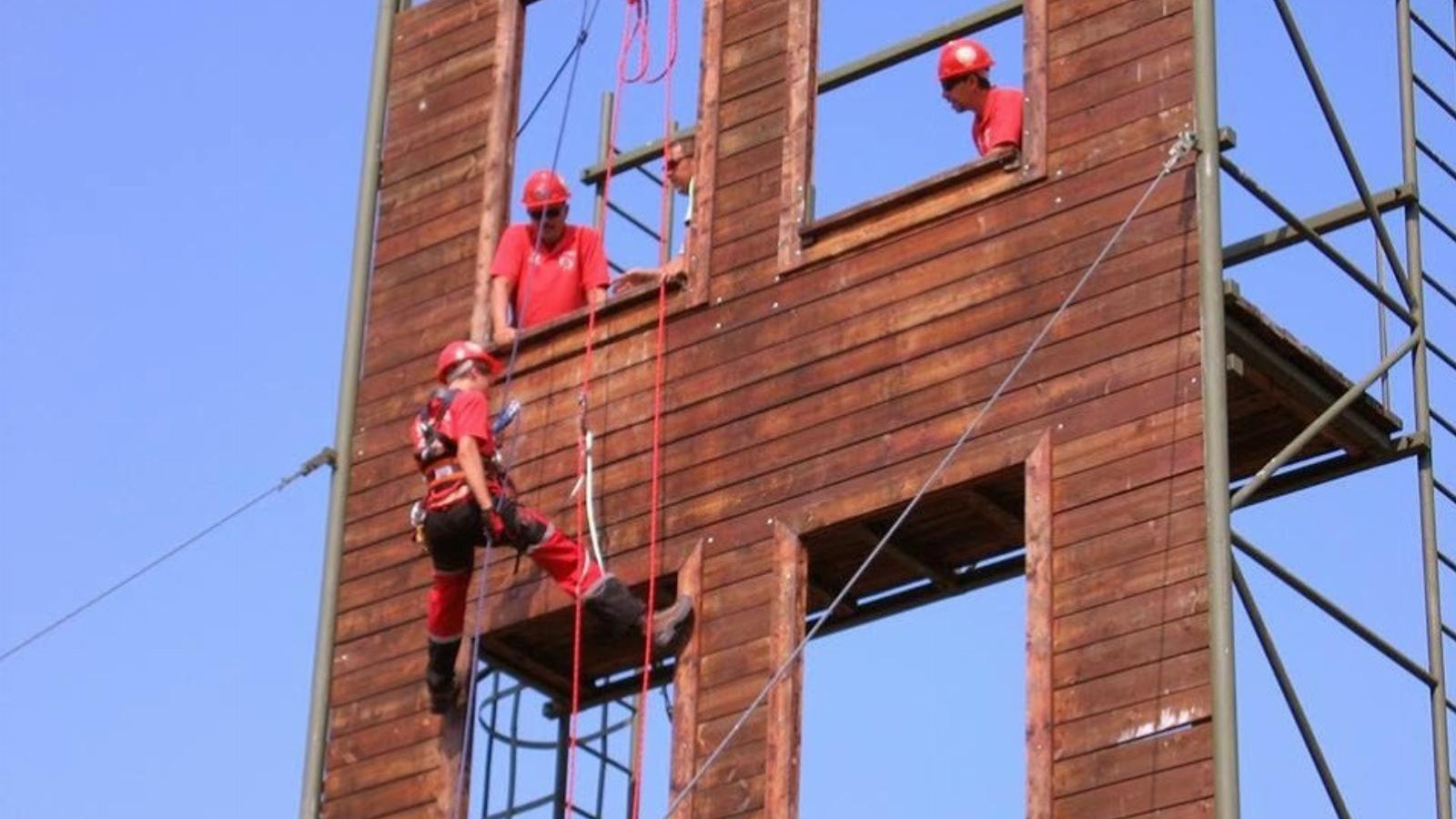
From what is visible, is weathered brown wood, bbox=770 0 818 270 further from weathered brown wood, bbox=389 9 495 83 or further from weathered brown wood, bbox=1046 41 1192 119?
weathered brown wood, bbox=389 9 495 83

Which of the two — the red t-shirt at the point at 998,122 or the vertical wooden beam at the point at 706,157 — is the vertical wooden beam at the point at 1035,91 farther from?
the vertical wooden beam at the point at 706,157

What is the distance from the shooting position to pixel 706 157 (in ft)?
65.1

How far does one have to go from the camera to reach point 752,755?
703 inches

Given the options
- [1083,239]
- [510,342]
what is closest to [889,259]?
[1083,239]

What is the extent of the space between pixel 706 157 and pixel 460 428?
6.73 ft

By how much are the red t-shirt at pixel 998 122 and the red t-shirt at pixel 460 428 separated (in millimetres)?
2775

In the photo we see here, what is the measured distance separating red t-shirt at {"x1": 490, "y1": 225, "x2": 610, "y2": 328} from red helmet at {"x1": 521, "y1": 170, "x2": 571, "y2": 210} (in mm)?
156

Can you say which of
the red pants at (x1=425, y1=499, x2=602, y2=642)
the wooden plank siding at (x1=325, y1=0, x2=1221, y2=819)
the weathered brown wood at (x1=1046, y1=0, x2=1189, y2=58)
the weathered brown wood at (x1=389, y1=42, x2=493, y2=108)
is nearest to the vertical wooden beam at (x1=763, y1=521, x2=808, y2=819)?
the wooden plank siding at (x1=325, y1=0, x2=1221, y2=819)

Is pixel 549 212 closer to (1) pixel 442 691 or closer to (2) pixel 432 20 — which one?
(2) pixel 432 20

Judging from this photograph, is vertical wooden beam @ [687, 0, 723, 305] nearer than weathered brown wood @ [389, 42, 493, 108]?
Yes

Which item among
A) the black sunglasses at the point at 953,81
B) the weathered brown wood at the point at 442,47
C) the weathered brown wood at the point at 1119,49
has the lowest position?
the weathered brown wood at the point at 1119,49

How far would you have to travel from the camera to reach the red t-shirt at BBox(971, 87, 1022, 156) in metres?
18.7

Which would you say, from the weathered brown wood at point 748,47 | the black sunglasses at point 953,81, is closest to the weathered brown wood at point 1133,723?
the black sunglasses at point 953,81

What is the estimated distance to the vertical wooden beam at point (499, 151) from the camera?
20.4m
